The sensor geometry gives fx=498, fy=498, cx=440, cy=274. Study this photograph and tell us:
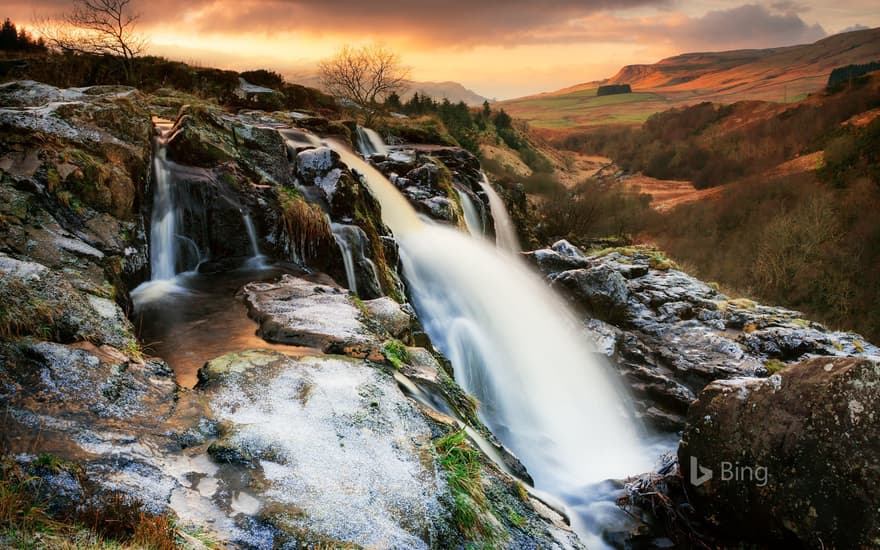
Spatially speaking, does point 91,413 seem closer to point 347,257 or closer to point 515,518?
point 515,518

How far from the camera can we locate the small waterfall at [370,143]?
70.8ft

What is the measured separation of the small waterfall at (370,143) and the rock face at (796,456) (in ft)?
57.0

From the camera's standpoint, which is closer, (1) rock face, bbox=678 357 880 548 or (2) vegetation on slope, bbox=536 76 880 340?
(1) rock face, bbox=678 357 880 548

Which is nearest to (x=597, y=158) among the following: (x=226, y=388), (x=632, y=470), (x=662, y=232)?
(x=662, y=232)

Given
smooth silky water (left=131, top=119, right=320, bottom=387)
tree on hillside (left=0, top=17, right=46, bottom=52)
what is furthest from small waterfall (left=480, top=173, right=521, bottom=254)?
tree on hillside (left=0, top=17, right=46, bottom=52)

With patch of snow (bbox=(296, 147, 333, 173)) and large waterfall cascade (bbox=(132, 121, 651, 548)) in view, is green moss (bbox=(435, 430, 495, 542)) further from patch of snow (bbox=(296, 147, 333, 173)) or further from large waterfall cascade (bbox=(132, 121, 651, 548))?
patch of snow (bbox=(296, 147, 333, 173))

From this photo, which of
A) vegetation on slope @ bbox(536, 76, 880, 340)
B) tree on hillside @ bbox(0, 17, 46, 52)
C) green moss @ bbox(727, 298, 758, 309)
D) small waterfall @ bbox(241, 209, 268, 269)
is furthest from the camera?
vegetation on slope @ bbox(536, 76, 880, 340)

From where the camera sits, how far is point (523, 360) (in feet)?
40.0

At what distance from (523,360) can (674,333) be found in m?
5.51

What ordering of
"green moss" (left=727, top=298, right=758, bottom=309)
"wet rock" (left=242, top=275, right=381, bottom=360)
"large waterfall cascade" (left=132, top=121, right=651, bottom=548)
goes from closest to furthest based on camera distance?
1. "wet rock" (left=242, top=275, right=381, bottom=360)
2. "large waterfall cascade" (left=132, top=121, right=651, bottom=548)
3. "green moss" (left=727, top=298, right=758, bottom=309)

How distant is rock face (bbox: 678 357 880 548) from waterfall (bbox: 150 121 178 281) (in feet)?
30.6

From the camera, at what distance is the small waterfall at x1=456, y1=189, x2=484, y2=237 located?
19938 millimetres

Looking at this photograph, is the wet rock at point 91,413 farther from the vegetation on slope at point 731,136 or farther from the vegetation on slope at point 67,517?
the vegetation on slope at point 731,136

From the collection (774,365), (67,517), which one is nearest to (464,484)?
(67,517)
